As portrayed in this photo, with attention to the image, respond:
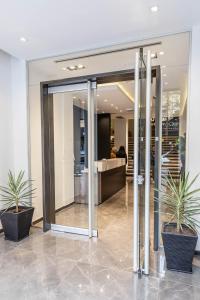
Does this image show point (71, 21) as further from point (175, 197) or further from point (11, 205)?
point (11, 205)

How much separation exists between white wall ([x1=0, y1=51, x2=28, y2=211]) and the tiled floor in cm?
136

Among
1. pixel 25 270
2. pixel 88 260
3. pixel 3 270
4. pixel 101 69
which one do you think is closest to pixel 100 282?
pixel 88 260

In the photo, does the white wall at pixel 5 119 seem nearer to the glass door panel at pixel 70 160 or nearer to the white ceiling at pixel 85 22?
the white ceiling at pixel 85 22

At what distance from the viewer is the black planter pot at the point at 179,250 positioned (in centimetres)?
260

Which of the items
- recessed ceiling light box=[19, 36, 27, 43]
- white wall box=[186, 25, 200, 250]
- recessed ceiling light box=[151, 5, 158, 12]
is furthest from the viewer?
recessed ceiling light box=[19, 36, 27, 43]

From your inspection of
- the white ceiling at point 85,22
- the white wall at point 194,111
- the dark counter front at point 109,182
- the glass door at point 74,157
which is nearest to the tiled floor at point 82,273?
Result: the glass door at point 74,157

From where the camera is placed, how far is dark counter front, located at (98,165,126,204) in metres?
5.50

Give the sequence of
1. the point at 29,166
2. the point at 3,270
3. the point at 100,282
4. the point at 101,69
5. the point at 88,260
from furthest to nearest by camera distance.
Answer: the point at 29,166, the point at 101,69, the point at 88,260, the point at 3,270, the point at 100,282

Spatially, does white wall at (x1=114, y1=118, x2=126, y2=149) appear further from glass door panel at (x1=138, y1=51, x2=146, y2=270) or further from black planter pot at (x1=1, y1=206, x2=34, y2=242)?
glass door panel at (x1=138, y1=51, x2=146, y2=270)

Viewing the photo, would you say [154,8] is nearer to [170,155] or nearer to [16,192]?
[170,155]

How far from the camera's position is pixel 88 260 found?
2932 millimetres

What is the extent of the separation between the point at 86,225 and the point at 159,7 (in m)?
3.43

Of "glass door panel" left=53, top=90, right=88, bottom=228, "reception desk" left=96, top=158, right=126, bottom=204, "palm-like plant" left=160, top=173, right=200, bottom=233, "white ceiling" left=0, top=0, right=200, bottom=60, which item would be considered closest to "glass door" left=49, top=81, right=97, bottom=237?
"glass door panel" left=53, top=90, right=88, bottom=228

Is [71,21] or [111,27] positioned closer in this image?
[71,21]
